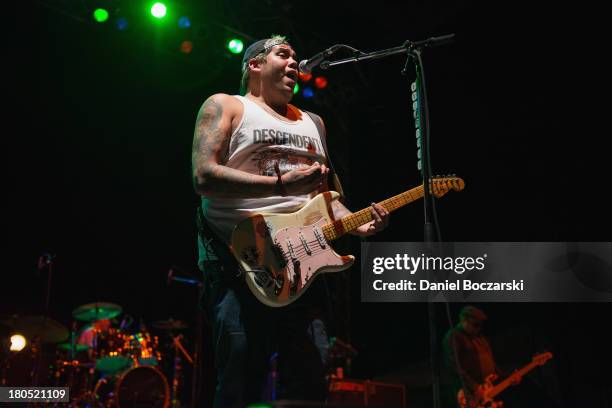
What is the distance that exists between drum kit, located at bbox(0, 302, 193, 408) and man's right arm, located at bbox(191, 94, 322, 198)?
496cm

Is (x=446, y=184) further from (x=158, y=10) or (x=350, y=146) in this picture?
(x=350, y=146)

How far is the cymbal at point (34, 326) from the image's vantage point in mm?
7004

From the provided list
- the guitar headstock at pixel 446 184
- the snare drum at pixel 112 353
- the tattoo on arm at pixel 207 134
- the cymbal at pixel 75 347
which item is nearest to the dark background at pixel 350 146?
the cymbal at pixel 75 347

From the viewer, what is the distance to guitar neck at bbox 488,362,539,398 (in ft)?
24.9

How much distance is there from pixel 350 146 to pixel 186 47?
2.56 metres

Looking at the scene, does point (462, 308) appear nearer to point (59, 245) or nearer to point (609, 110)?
point (609, 110)

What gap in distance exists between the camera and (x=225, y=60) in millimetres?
7988

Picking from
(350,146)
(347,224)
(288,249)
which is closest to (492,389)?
(350,146)

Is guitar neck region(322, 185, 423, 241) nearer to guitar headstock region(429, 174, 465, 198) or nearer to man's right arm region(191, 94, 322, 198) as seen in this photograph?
man's right arm region(191, 94, 322, 198)

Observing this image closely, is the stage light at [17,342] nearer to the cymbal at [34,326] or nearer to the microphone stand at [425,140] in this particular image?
the cymbal at [34,326]

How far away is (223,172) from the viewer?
8.86 ft

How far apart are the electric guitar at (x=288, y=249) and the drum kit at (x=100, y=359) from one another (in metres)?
5.01

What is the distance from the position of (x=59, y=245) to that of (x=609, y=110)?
6.74 metres

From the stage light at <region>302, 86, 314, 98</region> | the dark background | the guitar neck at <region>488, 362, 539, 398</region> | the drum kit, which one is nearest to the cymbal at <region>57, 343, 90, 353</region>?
the drum kit
